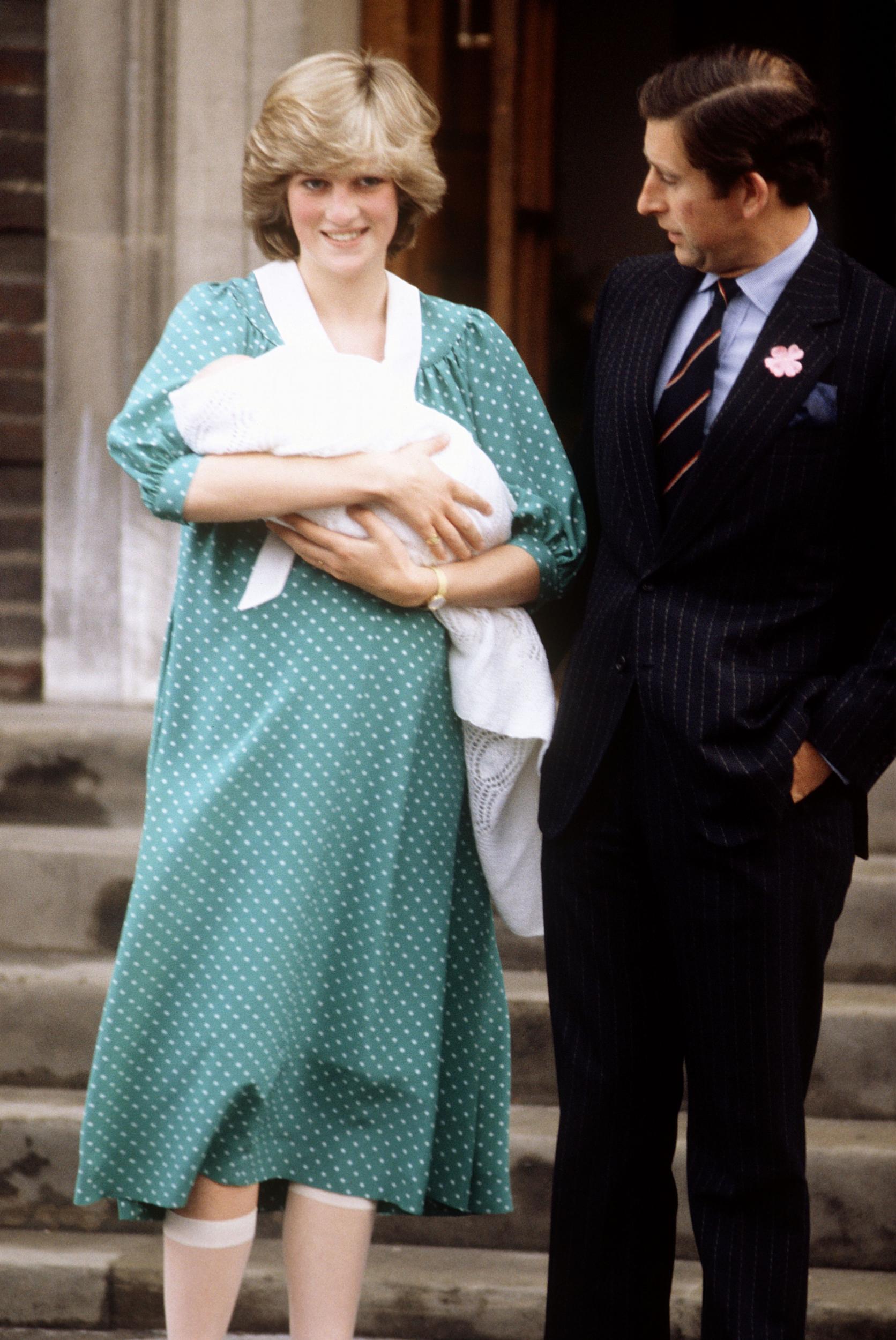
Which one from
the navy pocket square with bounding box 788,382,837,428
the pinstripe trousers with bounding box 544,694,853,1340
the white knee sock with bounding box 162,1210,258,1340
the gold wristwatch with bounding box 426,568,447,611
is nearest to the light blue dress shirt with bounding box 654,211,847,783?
the navy pocket square with bounding box 788,382,837,428

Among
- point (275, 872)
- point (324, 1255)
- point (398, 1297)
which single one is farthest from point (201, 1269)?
point (398, 1297)

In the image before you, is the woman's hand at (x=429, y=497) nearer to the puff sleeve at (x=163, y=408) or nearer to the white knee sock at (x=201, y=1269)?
the puff sleeve at (x=163, y=408)

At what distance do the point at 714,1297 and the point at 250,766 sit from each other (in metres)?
0.97

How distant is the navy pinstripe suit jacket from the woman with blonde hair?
10.8 inches

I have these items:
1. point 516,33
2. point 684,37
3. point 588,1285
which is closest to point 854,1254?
point 588,1285

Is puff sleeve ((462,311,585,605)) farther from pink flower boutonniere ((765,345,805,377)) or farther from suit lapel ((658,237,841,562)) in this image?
pink flower boutonniere ((765,345,805,377))

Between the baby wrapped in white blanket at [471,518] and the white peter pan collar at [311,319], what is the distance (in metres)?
0.06

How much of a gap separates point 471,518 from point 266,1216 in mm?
1679

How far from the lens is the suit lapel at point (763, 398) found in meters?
2.04

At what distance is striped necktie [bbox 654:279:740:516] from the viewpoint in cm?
212

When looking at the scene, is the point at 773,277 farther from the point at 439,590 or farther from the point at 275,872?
the point at 275,872

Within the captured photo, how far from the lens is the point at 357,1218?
2.34m

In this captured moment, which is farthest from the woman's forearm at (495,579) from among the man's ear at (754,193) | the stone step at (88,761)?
the stone step at (88,761)

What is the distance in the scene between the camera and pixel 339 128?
7.18ft
